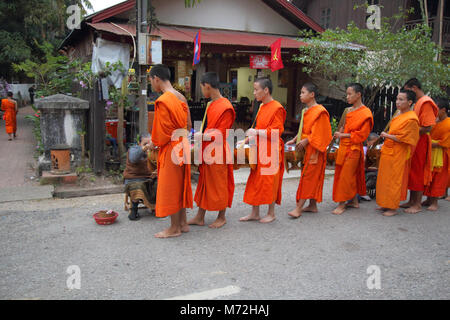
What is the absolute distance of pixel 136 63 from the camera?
6430 mm

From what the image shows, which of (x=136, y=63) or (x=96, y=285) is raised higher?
(x=136, y=63)

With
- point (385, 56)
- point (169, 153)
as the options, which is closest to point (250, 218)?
point (169, 153)

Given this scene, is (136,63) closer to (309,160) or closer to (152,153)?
(152,153)

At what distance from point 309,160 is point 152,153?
2050 millimetres

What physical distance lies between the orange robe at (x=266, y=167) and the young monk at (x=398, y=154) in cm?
150

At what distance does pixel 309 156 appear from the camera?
508 cm

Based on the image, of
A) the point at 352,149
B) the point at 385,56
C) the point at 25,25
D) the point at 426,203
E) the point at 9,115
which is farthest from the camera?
the point at 25,25

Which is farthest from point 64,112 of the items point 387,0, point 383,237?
point 387,0

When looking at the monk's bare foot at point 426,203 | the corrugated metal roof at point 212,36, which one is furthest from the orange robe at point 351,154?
the corrugated metal roof at point 212,36

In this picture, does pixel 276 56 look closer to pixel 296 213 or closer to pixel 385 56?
pixel 385 56

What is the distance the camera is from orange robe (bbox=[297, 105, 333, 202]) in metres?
4.97

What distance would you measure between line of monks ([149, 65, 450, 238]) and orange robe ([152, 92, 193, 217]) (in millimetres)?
11

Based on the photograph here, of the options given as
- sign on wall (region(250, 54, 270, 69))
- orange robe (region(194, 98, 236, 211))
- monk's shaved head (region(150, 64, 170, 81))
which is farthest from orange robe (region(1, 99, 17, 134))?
orange robe (region(194, 98, 236, 211))

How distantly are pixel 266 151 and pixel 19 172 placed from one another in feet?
15.8
